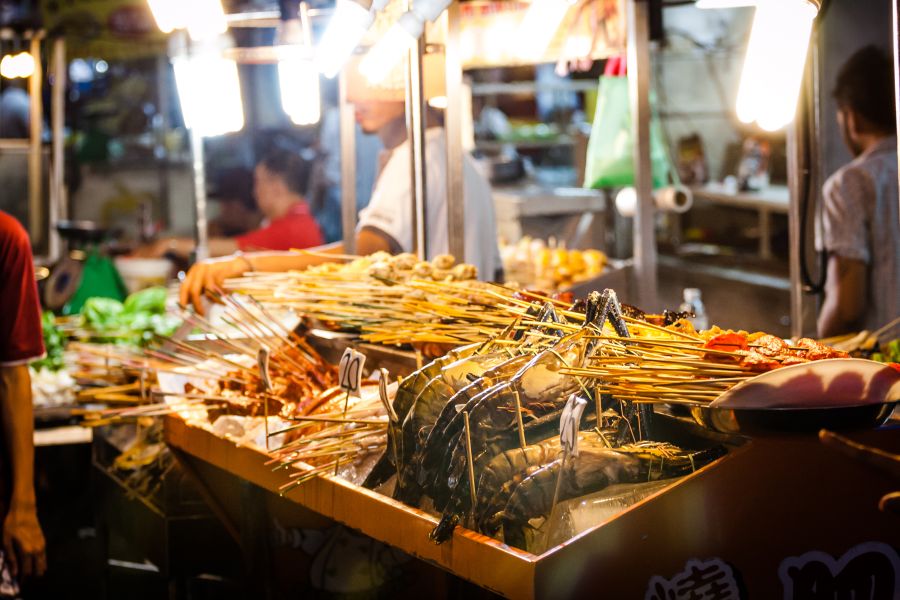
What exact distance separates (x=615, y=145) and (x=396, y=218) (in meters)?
1.30

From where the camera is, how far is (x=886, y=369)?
2.00 meters

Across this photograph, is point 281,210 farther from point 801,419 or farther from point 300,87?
point 801,419

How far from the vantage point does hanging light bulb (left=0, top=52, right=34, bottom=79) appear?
27.6 feet

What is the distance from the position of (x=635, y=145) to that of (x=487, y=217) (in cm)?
78

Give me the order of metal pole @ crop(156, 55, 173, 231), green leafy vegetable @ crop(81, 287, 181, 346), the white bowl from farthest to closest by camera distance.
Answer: metal pole @ crop(156, 55, 173, 231) < the white bowl < green leafy vegetable @ crop(81, 287, 181, 346)

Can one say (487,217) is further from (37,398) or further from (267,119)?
(267,119)

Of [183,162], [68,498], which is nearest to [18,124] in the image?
[183,162]

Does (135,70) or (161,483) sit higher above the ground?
(135,70)

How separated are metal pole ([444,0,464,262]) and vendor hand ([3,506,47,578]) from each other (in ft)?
6.15

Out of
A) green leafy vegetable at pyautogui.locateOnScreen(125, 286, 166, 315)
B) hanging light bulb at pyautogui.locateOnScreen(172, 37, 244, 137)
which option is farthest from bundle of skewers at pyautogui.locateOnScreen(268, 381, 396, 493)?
green leafy vegetable at pyautogui.locateOnScreen(125, 286, 166, 315)

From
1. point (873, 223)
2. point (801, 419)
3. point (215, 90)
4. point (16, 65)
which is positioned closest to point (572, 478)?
point (801, 419)

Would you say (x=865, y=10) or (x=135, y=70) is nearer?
(x=865, y=10)

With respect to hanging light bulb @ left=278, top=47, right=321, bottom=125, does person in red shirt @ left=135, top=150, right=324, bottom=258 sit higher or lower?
lower

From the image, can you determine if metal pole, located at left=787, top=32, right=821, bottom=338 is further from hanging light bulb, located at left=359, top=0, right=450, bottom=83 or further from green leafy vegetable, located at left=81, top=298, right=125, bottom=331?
green leafy vegetable, located at left=81, top=298, right=125, bottom=331
